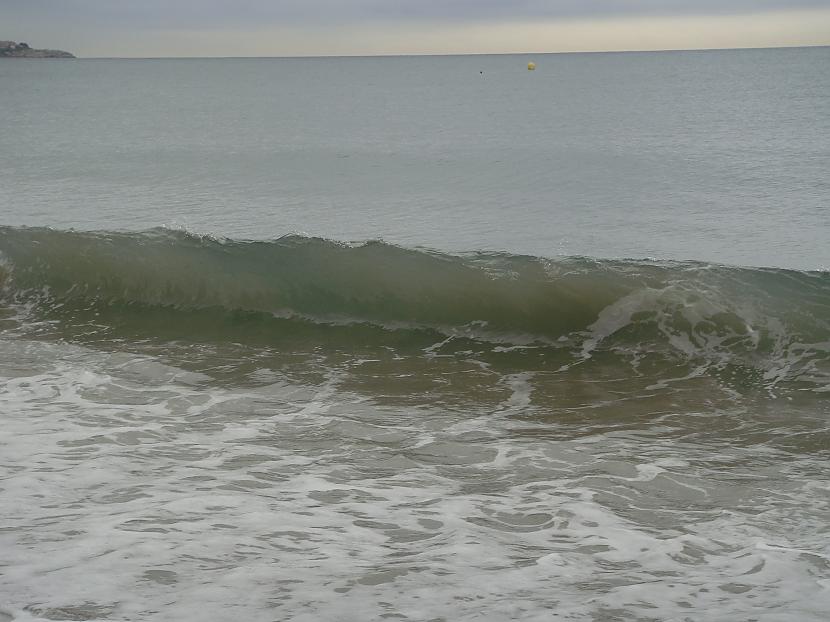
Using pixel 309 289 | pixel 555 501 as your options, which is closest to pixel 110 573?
pixel 555 501

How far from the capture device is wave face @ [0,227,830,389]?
390 inches

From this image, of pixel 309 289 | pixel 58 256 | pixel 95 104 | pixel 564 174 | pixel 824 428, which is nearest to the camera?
pixel 824 428

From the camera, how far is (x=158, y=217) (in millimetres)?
19344

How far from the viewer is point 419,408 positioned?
7.70m

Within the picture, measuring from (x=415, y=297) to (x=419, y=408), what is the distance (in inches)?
162

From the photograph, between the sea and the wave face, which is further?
the wave face

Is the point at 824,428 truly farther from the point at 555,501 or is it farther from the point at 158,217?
the point at 158,217

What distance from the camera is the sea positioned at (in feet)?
14.3

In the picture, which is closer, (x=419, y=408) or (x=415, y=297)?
(x=419, y=408)

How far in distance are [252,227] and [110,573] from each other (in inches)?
564

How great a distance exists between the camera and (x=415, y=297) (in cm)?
1170

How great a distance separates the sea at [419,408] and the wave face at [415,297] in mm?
45

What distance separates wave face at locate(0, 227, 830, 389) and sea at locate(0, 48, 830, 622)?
0.15ft

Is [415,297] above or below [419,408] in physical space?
above
